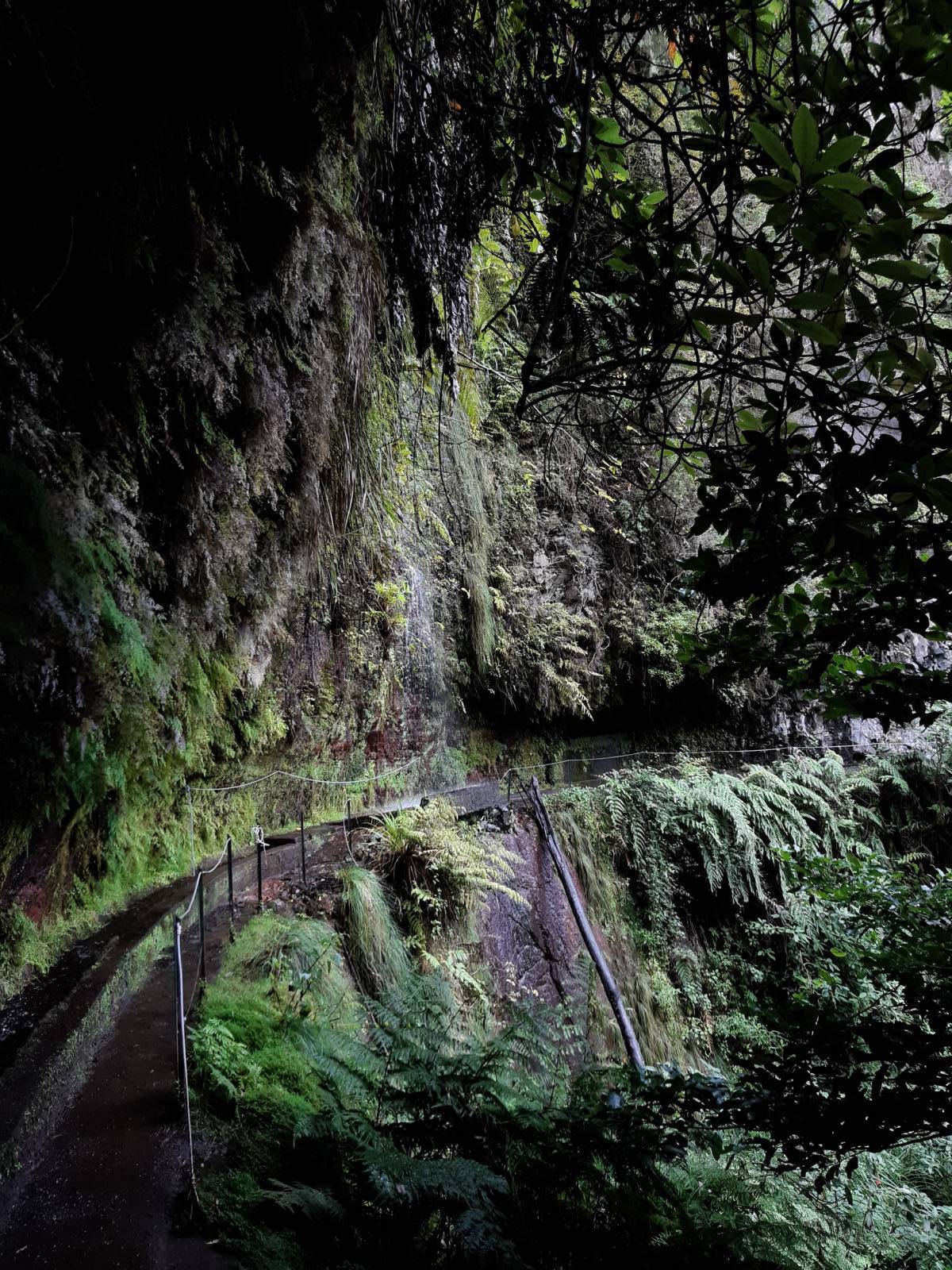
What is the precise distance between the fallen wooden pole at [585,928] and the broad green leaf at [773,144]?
479 cm

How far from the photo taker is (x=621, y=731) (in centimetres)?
1425

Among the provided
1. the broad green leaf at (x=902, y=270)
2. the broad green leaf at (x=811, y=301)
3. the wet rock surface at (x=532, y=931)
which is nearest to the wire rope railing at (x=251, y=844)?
the wet rock surface at (x=532, y=931)

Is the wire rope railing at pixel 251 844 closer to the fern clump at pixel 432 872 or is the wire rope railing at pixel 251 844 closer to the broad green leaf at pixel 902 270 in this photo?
the fern clump at pixel 432 872

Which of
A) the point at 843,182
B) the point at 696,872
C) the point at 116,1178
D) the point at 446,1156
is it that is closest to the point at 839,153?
the point at 843,182

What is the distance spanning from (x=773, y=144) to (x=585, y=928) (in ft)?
22.2

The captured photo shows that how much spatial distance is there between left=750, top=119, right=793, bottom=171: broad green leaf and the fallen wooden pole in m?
4.79

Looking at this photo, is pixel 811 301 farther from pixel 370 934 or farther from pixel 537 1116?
pixel 370 934

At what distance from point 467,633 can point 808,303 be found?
32.1 ft

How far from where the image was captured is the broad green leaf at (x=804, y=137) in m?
1.34

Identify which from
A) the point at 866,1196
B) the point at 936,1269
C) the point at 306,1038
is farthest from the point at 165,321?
the point at 866,1196

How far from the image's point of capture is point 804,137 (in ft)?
4.50

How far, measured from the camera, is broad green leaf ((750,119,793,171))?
1.36 metres

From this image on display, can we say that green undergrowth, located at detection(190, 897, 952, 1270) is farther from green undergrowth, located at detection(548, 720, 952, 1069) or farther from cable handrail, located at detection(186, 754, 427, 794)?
green undergrowth, located at detection(548, 720, 952, 1069)

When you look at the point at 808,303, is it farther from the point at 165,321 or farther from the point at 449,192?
the point at 165,321
